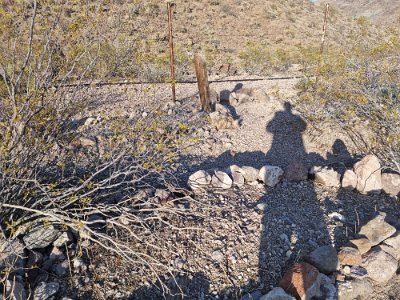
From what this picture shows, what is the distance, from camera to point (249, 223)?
3.44m

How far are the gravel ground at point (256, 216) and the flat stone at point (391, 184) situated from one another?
0.52ft

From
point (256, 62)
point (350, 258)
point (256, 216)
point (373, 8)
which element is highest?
point (373, 8)

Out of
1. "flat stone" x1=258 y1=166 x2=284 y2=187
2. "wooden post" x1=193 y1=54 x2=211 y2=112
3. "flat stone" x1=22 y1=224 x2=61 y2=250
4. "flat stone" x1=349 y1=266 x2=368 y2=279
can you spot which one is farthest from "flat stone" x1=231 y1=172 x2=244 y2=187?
"wooden post" x1=193 y1=54 x2=211 y2=112

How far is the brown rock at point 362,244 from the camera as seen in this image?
3154 millimetres

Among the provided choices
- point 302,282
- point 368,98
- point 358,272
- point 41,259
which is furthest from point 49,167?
point 368,98

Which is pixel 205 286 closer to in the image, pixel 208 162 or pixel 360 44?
pixel 208 162

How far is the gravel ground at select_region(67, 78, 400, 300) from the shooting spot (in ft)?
9.08

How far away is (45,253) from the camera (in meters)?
2.78

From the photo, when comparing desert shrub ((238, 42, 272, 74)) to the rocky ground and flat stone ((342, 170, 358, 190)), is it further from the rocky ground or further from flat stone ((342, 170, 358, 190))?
flat stone ((342, 170, 358, 190))

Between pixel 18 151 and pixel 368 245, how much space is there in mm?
3341

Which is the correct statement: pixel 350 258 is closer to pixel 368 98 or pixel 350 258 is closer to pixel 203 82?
pixel 368 98

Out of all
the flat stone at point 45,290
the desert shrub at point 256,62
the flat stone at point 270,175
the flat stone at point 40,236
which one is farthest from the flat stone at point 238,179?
the desert shrub at point 256,62

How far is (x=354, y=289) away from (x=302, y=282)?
568 mm

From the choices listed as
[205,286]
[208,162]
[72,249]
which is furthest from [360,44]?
[72,249]
